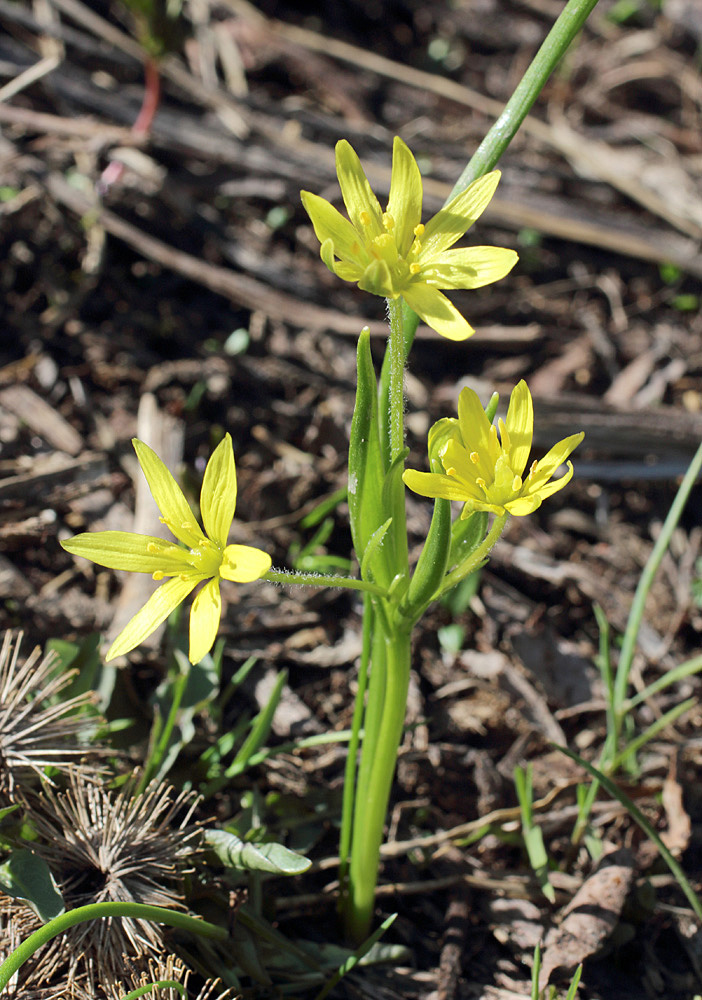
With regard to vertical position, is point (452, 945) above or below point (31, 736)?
below

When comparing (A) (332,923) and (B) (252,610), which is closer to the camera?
(A) (332,923)

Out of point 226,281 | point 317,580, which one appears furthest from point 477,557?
point 226,281

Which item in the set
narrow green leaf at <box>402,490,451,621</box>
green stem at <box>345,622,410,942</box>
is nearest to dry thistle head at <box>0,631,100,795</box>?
green stem at <box>345,622,410,942</box>

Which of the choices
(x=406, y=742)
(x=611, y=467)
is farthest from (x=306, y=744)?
(x=611, y=467)

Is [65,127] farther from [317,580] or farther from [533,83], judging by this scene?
[317,580]

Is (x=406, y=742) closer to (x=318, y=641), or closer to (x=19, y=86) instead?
(x=318, y=641)

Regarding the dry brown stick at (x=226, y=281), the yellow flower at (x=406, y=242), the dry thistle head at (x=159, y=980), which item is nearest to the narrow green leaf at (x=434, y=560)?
the yellow flower at (x=406, y=242)

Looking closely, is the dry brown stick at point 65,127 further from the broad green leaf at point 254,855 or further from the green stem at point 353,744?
the broad green leaf at point 254,855
